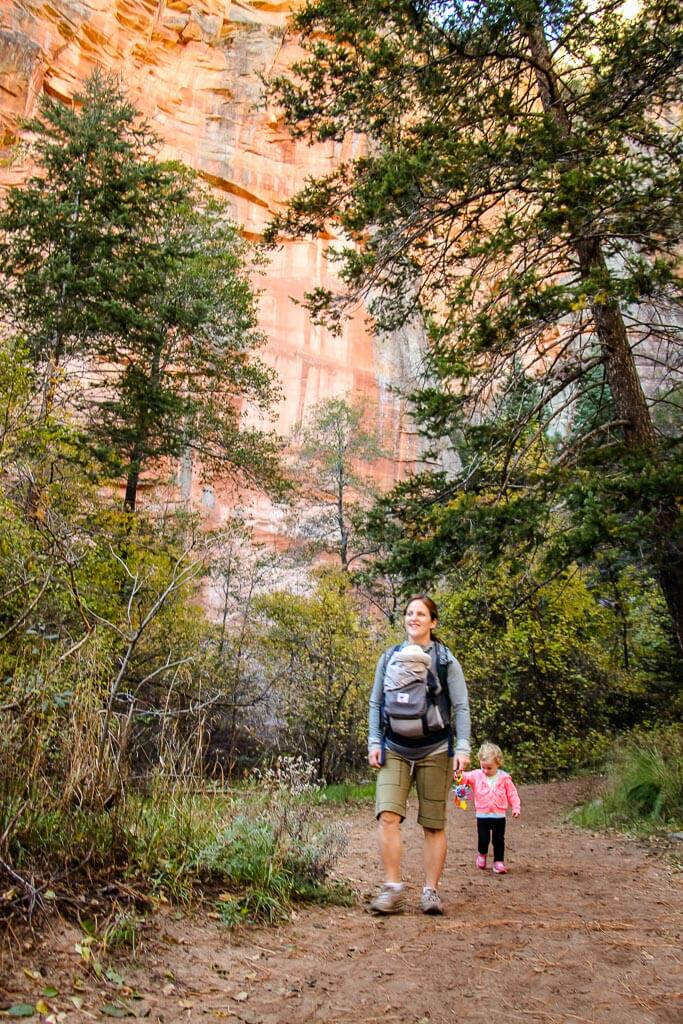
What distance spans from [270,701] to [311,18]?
34.3 ft

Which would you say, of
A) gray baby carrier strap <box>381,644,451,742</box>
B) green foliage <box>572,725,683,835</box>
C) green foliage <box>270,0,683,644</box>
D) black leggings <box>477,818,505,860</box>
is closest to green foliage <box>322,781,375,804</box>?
green foliage <box>572,725,683,835</box>

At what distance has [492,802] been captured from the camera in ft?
20.6

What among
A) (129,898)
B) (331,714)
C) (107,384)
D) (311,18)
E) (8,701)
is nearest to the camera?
(129,898)

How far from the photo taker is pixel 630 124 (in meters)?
7.71

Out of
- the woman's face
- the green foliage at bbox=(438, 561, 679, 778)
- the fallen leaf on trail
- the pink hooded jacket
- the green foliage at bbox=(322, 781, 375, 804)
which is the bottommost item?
the fallen leaf on trail

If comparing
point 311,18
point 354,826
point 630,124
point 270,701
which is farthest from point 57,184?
point 354,826

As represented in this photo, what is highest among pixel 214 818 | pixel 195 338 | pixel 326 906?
pixel 195 338

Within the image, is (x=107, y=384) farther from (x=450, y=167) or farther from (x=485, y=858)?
(x=485, y=858)

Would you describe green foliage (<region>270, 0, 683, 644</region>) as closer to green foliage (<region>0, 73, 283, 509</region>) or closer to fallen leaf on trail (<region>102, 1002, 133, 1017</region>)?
fallen leaf on trail (<region>102, 1002, 133, 1017</region>)

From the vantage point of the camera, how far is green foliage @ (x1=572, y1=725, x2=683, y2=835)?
25.4 feet

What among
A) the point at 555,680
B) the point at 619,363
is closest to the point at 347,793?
the point at 555,680

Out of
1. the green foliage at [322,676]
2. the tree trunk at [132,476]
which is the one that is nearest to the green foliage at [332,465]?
the tree trunk at [132,476]

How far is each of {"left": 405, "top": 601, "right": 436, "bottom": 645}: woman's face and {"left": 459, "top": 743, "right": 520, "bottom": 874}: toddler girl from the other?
7.08 ft

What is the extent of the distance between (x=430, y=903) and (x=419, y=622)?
1.53 meters
